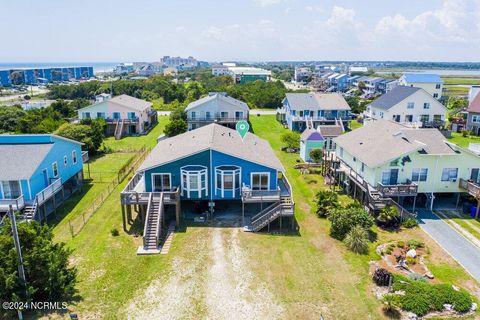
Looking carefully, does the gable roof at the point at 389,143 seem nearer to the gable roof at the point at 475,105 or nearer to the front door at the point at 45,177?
the front door at the point at 45,177

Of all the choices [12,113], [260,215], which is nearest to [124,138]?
[12,113]

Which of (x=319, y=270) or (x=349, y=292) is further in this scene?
(x=319, y=270)

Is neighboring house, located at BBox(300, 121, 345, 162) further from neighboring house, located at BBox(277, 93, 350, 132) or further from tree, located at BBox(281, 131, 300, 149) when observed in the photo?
neighboring house, located at BBox(277, 93, 350, 132)

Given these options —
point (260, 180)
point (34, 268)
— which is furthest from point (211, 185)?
point (34, 268)

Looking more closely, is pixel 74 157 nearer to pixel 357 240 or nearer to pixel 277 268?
pixel 277 268

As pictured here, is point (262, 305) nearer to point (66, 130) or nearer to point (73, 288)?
point (73, 288)

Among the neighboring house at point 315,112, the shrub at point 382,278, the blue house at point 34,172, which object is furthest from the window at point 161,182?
the neighboring house at point 315,112

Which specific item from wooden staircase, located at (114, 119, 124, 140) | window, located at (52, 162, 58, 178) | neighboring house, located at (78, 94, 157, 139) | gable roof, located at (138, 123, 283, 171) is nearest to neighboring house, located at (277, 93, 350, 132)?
neighboring house, located at (78, 94, 157, 139)
